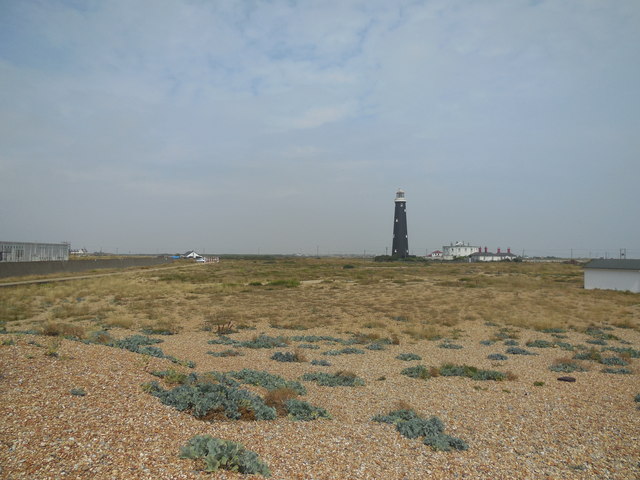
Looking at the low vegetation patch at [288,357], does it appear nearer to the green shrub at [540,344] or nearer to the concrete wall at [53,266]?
the green shrub at [540,344]

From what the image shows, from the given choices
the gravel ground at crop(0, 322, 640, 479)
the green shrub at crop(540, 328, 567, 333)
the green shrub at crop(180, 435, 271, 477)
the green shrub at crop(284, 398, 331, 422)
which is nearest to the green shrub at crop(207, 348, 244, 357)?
the gravel ground at crop(0, 322, 640, 479)

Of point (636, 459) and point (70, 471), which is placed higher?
point (70, 471)

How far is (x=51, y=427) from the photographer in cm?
634

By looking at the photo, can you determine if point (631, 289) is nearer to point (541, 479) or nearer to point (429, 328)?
point (429, 328)

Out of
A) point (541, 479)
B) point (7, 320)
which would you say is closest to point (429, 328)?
point (541, 479)

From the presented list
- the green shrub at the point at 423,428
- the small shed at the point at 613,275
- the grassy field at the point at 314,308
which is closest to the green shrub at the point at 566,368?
the grassy field at the point at 314,308

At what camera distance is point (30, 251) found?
2451 inches

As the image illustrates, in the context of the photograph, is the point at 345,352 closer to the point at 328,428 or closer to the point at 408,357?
the point at 408,357

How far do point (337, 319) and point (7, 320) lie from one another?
17068 mm

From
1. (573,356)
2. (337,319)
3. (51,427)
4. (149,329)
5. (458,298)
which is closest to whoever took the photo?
(51,427)

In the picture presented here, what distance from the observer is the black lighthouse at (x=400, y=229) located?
10362 centimetres

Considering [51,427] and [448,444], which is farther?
[448,444]

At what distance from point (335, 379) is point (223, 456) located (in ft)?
20.1

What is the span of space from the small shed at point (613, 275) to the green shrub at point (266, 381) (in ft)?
118
